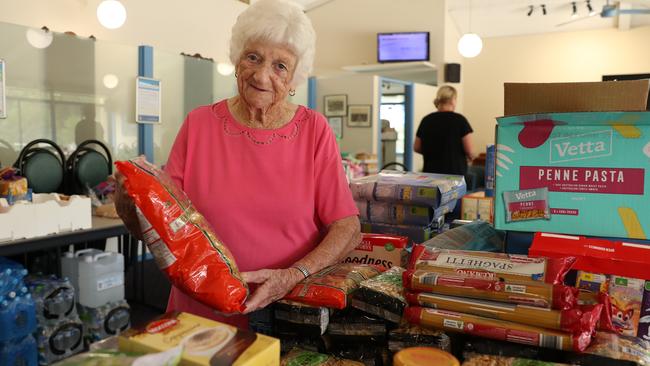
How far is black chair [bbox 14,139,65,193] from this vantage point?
Answer: 10.6 feet

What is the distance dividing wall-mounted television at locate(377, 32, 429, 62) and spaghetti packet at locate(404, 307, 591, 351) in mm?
9086

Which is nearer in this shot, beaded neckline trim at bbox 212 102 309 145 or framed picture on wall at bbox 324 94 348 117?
beaded neckline trim at bbox 212 102 309 145

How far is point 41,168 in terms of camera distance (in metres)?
3.28

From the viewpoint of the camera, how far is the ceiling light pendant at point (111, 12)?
17.9 ft

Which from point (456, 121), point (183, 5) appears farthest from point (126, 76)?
point (183, 5)

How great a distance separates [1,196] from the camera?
8.45 ft

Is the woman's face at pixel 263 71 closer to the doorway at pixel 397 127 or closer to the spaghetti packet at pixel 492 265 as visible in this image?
the spaghetti packet at pixel 492 265

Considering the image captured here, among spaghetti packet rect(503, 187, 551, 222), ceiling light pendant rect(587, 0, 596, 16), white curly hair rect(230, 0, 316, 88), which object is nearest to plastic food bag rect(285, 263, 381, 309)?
spaghetti packet rect(503, 187, 551, 222)

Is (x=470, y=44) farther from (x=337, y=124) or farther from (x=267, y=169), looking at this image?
(x=267, y=169)

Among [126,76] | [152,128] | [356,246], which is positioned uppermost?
[126,76]

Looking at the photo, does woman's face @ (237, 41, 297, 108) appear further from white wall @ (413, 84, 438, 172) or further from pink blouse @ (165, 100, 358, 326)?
white wall @ (413, 84, 438, 172)

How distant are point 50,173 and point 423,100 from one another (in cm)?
668

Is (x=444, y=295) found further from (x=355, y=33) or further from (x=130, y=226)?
(x=355, y=33)

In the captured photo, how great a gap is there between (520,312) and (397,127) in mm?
7737
